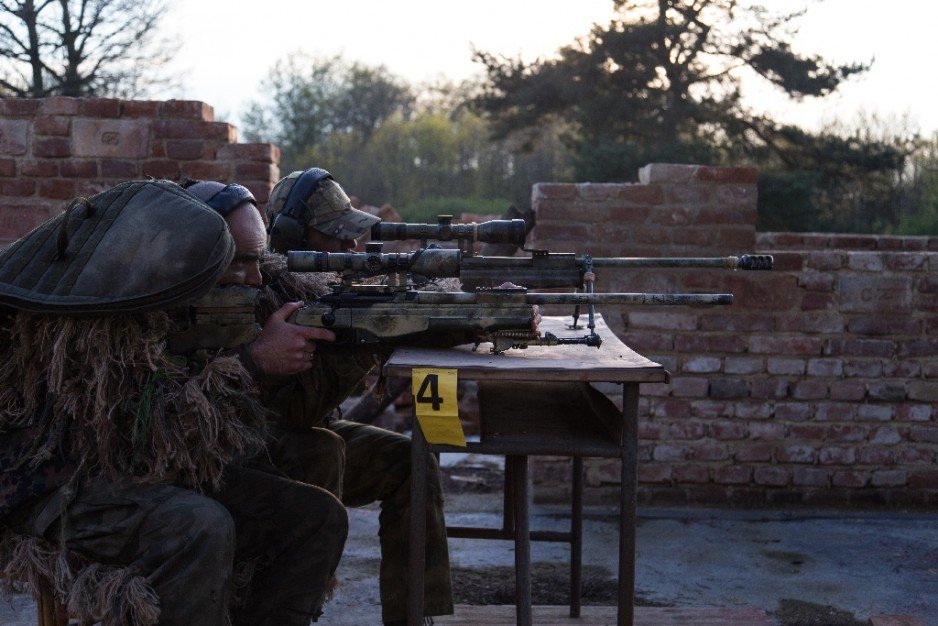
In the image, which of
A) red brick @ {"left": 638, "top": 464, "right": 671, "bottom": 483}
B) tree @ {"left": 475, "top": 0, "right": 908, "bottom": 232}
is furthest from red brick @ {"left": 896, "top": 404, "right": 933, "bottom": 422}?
tree @ {"left": 475, "top": 0, "right": 908, "bottom": 232}

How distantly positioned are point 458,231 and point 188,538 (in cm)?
115

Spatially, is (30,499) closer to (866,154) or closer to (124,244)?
(124,244)

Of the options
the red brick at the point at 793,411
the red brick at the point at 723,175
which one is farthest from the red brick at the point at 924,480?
the red brick at the point at 723,175

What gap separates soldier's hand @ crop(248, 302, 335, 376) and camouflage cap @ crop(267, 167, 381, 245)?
28.8 inches

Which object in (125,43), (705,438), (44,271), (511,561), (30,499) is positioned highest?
(125,43)

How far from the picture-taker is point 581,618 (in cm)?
361

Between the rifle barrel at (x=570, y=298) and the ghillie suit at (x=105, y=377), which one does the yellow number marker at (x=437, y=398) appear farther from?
the ghillie suit at (x=105, y=377)

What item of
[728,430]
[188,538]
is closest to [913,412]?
[728,430]

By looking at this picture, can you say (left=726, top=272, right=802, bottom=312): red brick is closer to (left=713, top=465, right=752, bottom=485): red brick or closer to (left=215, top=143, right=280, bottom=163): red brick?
(left=713, top=465, right=752, bottom=485): red brick

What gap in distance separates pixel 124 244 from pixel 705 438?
3.50 m

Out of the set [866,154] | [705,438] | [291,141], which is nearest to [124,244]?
[705,438]

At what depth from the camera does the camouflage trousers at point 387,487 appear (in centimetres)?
308

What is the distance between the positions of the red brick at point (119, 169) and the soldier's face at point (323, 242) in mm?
1732

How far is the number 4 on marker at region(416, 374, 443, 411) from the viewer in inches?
96.3
